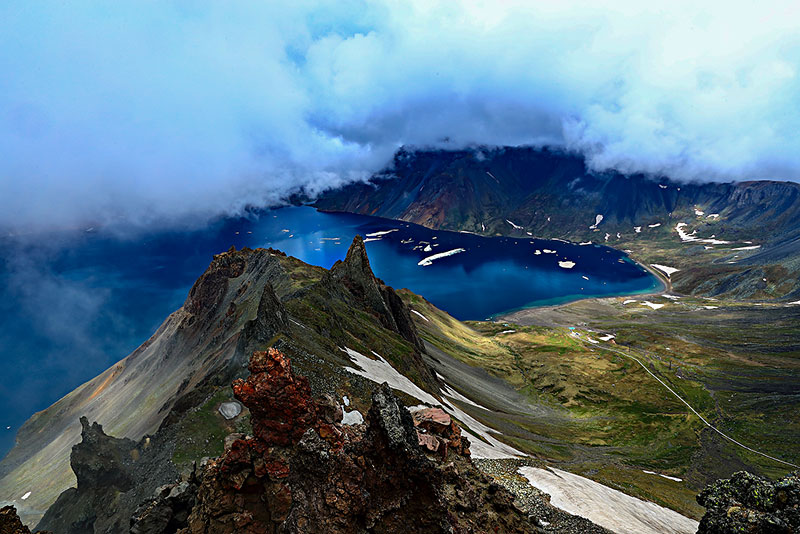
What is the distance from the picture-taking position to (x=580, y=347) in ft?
474

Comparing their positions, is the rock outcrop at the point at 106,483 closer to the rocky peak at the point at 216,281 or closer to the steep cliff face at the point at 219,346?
the steep cliff face at the point at 219,346

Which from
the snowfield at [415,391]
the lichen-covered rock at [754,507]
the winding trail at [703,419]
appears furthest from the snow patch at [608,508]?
the winding trail at [703,419]

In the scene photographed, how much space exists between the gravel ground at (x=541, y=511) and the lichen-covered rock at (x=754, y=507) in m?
7.00

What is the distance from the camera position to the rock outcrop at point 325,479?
46.9 feet

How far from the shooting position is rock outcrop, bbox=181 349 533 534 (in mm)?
14305

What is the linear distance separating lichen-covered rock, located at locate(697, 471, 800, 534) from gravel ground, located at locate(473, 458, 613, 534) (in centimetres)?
700

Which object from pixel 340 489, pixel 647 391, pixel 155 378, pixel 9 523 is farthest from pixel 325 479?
pixel 647 391

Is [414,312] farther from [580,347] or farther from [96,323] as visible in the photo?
[96,323]

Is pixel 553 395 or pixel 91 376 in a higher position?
pixel 91 376

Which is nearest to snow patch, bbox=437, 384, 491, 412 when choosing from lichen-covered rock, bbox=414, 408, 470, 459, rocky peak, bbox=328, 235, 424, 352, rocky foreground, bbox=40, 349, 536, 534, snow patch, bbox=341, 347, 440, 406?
rocky peak, bbox=328, 235, 424, 352

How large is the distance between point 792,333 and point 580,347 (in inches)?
3461

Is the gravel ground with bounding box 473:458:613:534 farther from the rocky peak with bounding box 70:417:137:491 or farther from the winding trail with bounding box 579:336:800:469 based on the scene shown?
the winding trail with bounding box 579:336:800:469

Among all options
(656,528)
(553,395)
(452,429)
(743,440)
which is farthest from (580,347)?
(452,429)

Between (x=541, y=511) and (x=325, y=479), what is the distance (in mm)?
16629
